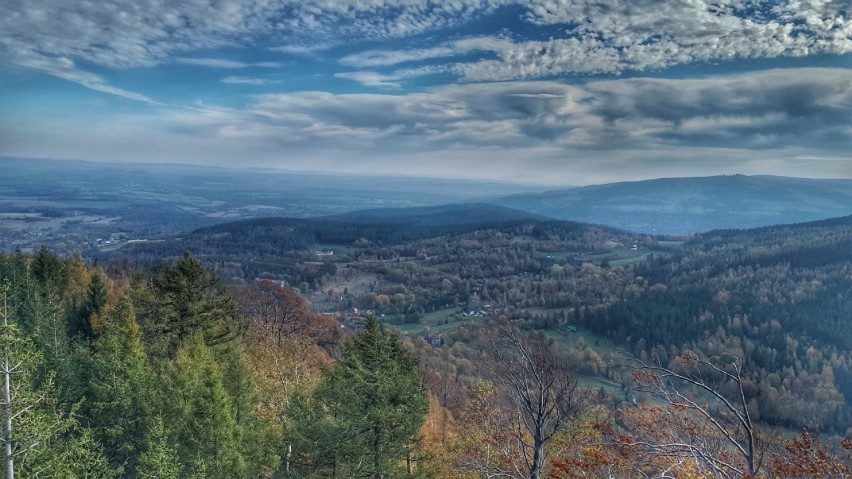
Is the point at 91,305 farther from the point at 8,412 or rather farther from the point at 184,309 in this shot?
the point at 8,412

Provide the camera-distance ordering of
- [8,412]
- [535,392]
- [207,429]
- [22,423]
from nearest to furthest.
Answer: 1. [8,412]
2. [22,423]
3. [535,392]
4. [207,429]

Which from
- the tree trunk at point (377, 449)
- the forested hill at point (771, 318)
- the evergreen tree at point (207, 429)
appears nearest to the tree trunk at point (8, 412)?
the evergreen tree at point (207, 429)

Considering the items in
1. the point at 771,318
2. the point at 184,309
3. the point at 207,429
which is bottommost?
the point at 771,318

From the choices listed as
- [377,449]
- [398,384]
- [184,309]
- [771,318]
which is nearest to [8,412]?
[377,449]

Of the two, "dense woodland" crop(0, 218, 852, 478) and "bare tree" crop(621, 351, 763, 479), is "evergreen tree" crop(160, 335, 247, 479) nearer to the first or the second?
"dense woodland" crop(0, 218, 852, 478)

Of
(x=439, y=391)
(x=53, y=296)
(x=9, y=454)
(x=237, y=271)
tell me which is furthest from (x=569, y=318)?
(x=9, y=454)

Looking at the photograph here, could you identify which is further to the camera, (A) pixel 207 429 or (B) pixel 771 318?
(B) pixel 771 318

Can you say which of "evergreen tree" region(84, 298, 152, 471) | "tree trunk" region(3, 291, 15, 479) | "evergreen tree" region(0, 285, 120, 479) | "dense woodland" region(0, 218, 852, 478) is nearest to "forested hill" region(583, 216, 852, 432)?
"dense woodland" region(0, 218, 852, 478)

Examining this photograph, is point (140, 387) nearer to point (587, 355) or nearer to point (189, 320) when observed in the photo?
point (189, 320)
